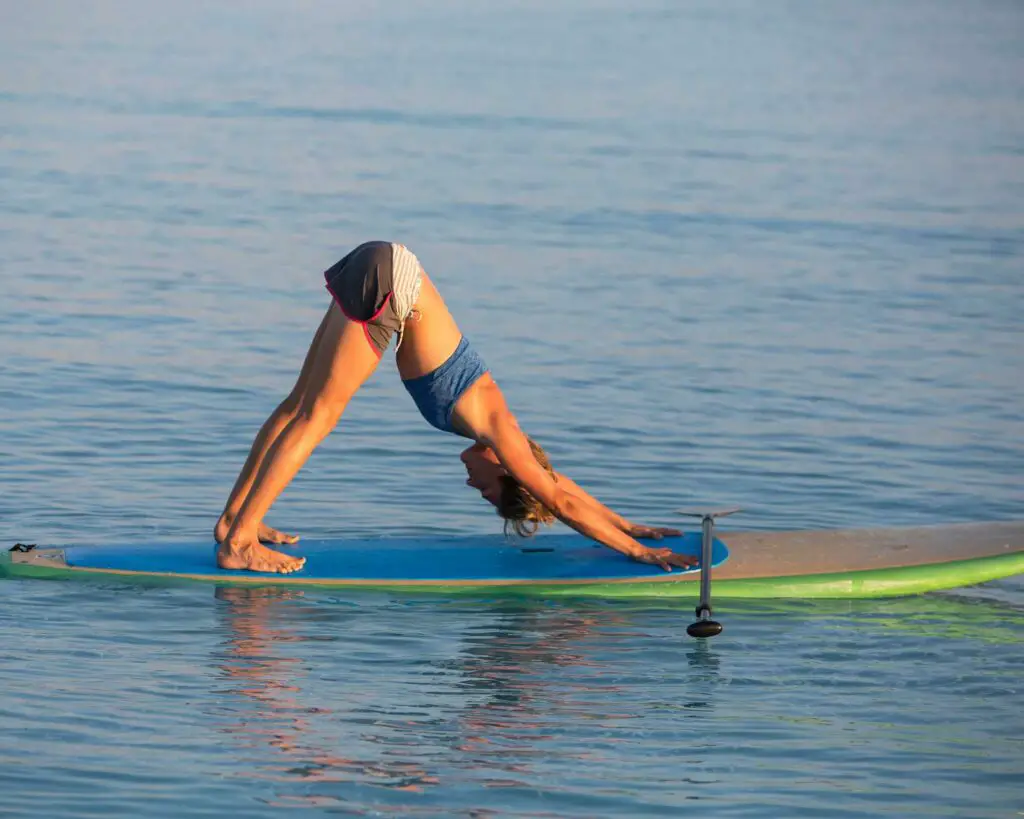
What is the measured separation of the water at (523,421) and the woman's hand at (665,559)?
23 cm

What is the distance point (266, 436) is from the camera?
8.32 meters

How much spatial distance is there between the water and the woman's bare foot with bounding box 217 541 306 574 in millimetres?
131

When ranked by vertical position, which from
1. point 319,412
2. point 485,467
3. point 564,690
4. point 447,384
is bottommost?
point 564,690

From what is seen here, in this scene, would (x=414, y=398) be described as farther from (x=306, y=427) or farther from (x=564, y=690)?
(x=564, y=690)

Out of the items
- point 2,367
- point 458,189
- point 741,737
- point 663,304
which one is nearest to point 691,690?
point 741,737

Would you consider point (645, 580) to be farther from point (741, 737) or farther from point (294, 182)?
point (294, 182)

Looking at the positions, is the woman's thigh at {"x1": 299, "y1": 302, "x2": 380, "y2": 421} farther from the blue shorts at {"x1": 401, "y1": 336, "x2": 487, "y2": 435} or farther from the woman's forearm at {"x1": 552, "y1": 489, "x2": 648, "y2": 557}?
the woman's forearm at {"x1": 552, "y1": 489, "x2": 648, "y2": 557}

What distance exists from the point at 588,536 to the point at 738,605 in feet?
2.42

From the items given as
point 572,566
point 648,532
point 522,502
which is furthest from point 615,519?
point 522,502

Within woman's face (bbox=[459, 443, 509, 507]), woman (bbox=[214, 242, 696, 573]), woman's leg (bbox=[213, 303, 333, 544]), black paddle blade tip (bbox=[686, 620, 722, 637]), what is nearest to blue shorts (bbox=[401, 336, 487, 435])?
woman (bbox=[214, 242, 696, 573])

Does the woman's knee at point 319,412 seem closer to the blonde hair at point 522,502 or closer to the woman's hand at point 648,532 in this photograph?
the blonde hair at point 522,502

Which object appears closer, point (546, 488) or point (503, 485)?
point (546, 488)

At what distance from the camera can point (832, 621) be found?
26.9 feet

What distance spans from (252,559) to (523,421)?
4.03m
